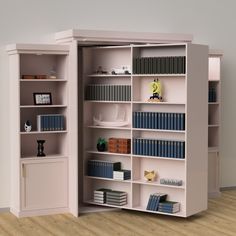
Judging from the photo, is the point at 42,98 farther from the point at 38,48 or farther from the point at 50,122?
the point at 38,48

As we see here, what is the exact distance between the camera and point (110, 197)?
26.2 ft

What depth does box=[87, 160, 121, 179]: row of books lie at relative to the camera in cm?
802

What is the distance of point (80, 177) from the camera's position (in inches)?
331

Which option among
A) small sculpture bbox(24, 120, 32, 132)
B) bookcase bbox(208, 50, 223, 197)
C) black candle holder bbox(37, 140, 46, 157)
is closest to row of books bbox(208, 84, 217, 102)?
bookcase bbox(208, 50, 223, 197)

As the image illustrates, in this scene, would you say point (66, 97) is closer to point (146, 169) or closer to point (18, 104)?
point (18, 104)

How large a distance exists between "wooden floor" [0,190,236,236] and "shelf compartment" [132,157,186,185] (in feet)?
1.56

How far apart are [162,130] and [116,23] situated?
6.88 ft

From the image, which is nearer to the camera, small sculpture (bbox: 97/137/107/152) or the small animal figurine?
→ the small animal figurine

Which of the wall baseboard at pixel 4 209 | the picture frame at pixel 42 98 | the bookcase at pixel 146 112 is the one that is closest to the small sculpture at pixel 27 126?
the picture frame at pixel 42 98

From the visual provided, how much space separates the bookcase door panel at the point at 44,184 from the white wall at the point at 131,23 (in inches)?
17.2

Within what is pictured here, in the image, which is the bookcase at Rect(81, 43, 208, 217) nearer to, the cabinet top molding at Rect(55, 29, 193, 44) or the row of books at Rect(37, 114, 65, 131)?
the cabinet top molding at Rect(55, 29, 193, 44)

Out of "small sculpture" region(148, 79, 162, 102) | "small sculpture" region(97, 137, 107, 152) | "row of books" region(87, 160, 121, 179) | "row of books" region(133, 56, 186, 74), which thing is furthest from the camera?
"small sculpture" region(97, 137, 107, 152)

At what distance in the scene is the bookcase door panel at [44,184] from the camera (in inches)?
303

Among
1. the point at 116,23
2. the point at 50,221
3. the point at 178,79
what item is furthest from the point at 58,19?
the point at 50,221
